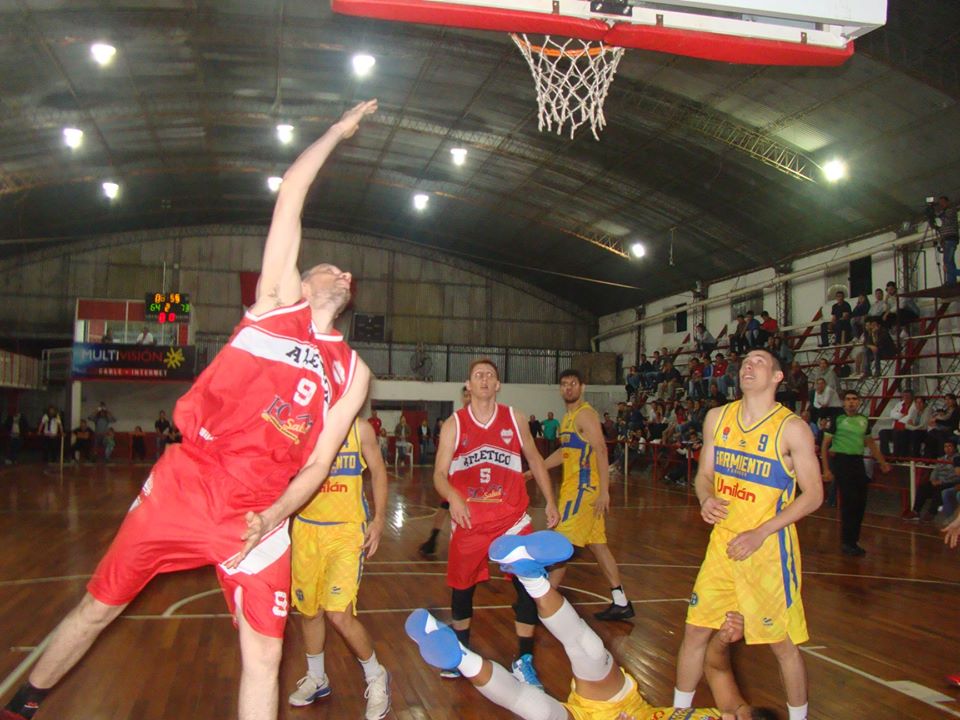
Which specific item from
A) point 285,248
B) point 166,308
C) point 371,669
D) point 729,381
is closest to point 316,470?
point 285,248

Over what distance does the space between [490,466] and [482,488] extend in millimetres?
147

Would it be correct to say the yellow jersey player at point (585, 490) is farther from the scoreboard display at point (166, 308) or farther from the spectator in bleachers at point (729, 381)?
the scoreboard display at point (166, 308)

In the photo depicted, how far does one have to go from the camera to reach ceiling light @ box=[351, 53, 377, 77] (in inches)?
645

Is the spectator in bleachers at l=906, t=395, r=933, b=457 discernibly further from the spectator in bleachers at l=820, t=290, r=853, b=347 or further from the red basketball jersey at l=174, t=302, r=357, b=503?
the red basketball jersey at l=174, t=302, r=357, b=503

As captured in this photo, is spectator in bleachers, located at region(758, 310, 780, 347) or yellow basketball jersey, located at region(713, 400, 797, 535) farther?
spectator in bleachers, located at region(758, 310, 780, 347)

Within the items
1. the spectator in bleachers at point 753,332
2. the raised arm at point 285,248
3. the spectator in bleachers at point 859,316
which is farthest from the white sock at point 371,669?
the spectator in bleachers at point 753,332

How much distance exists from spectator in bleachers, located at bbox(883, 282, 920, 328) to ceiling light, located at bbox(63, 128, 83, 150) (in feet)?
61.9

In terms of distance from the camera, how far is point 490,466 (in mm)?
5055

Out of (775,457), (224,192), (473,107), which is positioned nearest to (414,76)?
(473,107)

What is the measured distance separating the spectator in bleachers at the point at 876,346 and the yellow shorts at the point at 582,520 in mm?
11549

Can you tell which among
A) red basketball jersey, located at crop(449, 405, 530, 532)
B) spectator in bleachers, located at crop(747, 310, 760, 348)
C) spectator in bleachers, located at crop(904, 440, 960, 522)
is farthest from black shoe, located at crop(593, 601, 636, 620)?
spectator in bleachers, located at crop(747, 310, 760, 348)

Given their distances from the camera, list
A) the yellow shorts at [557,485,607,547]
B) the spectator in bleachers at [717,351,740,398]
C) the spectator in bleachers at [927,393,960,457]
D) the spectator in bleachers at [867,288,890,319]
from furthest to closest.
→ 1. the spectator in bleachers at [717,351,740,398]
2. the spectator in bleachers at [867,288,890,319]
3. the spectator in bleachers at [927,393,960,457]
4. the yellow shorts at [557,485,607,547]

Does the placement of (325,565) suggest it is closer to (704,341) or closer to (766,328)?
(766,328)

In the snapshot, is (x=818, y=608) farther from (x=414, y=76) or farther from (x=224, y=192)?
(x=224, y=192)
